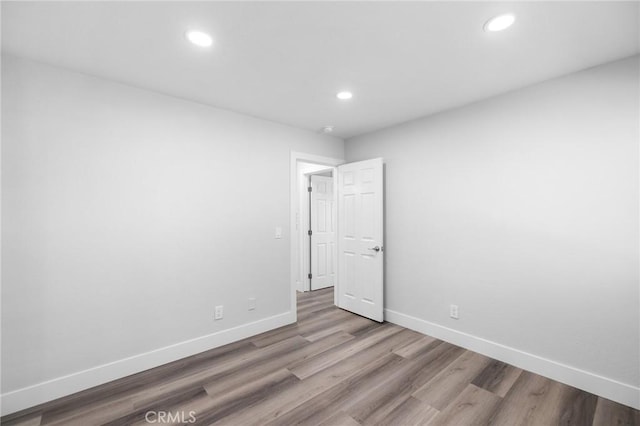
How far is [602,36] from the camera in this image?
1.79m

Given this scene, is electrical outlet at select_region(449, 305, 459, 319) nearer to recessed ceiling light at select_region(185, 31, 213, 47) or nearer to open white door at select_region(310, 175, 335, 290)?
open white door at select_region(310, 175, 335, 290)

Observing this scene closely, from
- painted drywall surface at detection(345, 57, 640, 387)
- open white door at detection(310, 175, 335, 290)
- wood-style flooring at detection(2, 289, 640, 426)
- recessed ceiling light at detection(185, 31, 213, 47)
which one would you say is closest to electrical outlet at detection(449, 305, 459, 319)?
painted drywall surface at detection(345, 57, 640, 387)

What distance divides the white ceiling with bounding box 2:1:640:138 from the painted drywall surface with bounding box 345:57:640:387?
34cm

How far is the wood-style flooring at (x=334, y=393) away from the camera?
1.86 metres

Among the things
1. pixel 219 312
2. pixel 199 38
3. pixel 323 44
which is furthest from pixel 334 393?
pixel 199 38

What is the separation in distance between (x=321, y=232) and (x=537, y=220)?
11.1ft

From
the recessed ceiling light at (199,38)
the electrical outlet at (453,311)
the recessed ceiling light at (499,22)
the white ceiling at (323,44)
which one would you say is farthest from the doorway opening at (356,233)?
the recessed ceiling light at (499,22)

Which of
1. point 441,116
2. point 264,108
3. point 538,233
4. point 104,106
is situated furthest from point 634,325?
point 104,106

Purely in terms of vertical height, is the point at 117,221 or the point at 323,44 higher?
the point at 323,44

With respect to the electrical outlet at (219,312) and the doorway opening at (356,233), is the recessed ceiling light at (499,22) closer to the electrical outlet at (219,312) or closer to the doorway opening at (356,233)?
the doorway opening at (356,233)

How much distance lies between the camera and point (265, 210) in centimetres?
333

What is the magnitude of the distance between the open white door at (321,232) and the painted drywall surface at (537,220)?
2.06m

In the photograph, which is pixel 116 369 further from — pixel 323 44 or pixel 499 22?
pixel 499 22

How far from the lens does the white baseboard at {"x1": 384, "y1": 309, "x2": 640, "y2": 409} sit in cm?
200
